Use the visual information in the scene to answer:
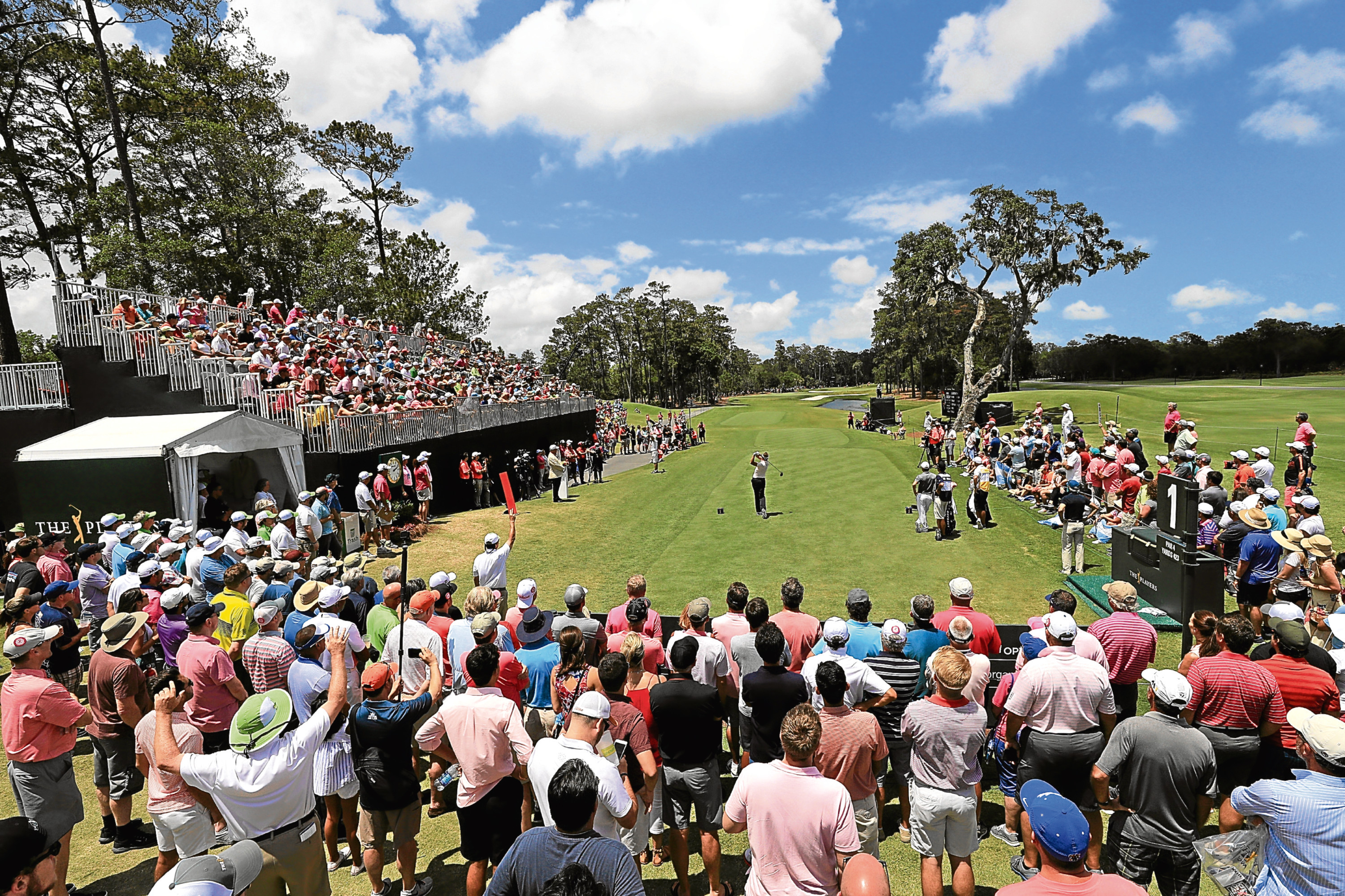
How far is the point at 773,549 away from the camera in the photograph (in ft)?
48.9

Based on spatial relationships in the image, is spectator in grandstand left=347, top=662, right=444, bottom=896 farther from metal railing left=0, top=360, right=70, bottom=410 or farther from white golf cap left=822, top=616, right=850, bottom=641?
metal railing left=0, top=360, right=70, bottom=410

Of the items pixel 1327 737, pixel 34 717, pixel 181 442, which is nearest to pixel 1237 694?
pixel 1327 737

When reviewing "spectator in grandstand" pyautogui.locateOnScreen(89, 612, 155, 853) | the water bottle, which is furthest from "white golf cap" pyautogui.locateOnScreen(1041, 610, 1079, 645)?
"spectator in grandstand" pyautogui.locateOnScreen(89, 612, 155, 853)

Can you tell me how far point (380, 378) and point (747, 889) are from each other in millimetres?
22412

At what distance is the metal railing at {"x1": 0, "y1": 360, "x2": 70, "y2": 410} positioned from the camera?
58.1 feet

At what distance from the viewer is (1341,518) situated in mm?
13656

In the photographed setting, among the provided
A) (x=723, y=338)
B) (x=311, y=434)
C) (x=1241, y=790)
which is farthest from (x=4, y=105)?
(x=723, y=338)

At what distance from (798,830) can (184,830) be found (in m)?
4.26

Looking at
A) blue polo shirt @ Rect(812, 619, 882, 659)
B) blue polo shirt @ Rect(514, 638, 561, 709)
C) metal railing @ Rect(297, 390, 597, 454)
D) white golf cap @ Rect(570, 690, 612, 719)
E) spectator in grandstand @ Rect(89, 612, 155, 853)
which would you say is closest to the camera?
white golf cap @ Rect(570, 690, 612, 719)

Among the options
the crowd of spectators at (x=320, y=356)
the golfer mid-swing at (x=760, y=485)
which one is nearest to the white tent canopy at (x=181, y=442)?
the crowd of spectators at (x=320, y=356)

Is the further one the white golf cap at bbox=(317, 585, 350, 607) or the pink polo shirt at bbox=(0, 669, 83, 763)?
the white golf cap at bbox=(317, 585, 350, 607)

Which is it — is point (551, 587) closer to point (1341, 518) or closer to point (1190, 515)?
point (1190, 515)

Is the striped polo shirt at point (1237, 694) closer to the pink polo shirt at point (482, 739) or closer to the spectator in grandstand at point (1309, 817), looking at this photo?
the spectator in grandstand at point (1309, 817)

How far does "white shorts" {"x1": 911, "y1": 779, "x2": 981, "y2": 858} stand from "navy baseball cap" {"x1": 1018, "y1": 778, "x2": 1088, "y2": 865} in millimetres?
1635
